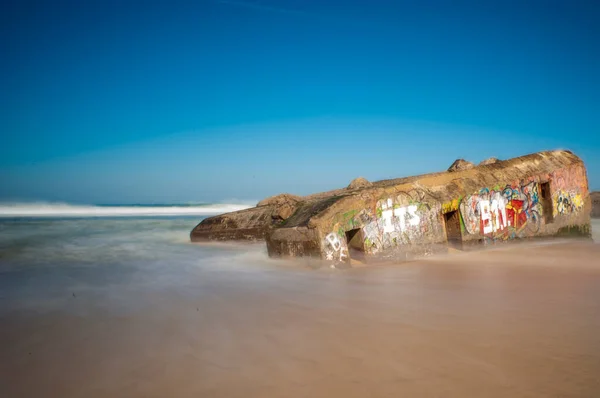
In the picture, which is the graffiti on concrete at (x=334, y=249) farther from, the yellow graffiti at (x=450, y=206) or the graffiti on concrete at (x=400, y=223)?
the yellow graffiti at (x=450, y=206)

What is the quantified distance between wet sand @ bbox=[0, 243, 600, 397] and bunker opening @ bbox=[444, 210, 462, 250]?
218 centimetres

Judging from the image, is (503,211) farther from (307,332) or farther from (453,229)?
(307,332)

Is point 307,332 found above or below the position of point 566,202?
below

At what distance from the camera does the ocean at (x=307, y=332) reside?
6.49 ft

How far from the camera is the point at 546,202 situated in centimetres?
766

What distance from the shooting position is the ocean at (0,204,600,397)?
6.49 feet

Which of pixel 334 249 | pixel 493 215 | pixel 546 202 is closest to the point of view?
pixel 334 249

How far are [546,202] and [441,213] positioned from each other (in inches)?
107

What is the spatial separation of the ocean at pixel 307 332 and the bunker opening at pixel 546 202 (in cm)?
282

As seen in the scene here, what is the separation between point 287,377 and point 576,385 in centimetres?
134

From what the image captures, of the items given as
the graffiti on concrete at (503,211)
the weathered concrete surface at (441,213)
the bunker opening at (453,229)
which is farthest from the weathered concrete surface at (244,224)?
the graffiti on concrete at (503,211)

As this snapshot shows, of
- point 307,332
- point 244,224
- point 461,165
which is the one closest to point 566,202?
point 461,165

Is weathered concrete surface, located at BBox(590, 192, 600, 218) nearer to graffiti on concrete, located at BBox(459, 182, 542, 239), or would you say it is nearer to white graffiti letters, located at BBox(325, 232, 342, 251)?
graffiti on concrete, located at BBox(459, 182, 542, 239)

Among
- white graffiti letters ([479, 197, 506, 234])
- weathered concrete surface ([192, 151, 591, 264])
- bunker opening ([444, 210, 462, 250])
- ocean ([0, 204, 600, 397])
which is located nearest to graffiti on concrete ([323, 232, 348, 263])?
weathered concrete surface ([192, 151, 591, 264])
